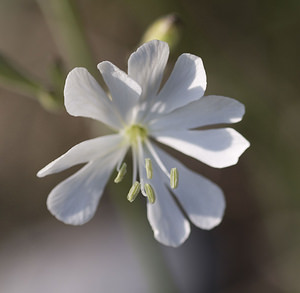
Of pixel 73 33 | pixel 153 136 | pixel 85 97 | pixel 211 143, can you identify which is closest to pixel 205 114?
pixel 211 143

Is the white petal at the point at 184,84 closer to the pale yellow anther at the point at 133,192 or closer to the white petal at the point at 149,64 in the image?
the white petal at the point at 149,64

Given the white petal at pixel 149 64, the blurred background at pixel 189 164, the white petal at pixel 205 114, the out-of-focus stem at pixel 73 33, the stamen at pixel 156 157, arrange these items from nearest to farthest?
the white petal at pixel 149 64
the white petal at pixel 205 114
the stamen at pixel 156 157
the out-of-focus stem at pixel 73 33
the blurred background at pixel 189 164

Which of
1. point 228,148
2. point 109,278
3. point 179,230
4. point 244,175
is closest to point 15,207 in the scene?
point 109,278

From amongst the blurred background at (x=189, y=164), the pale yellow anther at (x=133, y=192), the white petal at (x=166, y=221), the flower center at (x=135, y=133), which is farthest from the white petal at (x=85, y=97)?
the blurred background at (x=189, y=164)

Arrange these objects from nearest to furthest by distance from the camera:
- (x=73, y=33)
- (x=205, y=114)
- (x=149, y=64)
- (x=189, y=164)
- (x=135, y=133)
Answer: (x=149, y=64) < (x=205, y=114) < (x=135, y=133) < (x=73, y=33) < (x=189, y=164)

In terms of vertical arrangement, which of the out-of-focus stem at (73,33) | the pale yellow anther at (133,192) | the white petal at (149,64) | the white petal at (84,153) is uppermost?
the out-of-focus stem at (73,33)

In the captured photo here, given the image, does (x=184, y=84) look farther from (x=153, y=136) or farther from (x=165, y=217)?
(x=165, y=217)

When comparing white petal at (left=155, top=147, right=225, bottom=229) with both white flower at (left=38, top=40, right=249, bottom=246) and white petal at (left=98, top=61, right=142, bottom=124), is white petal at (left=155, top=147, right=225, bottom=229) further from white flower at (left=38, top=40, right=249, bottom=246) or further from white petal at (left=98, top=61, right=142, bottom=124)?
white petal at (left=98, top=61, right=142, bottom=124)

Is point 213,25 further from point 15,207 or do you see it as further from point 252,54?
point 15,207
